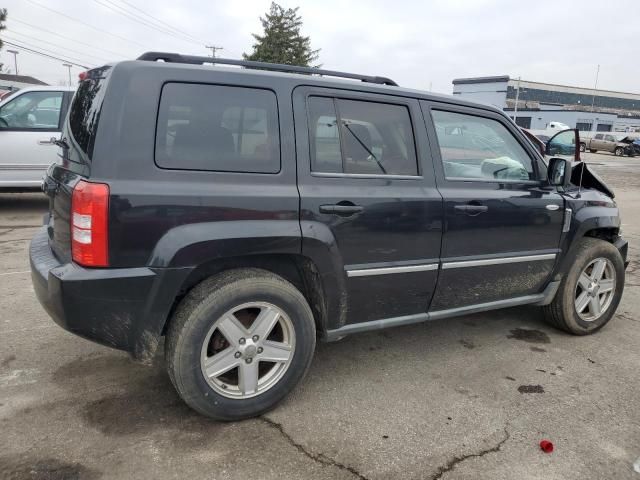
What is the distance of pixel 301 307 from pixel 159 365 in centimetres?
121

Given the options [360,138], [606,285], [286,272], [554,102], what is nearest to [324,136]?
[360,138]

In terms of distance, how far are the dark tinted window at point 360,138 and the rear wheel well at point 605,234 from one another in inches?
73.5

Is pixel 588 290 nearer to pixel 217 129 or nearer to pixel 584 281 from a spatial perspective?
pixel 584 281

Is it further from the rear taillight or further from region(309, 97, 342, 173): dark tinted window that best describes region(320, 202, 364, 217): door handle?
the rear taillight

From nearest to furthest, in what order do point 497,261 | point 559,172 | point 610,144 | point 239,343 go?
point 239,343 < point 497,261 < point 559,172 < point 610,144

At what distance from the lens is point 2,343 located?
353cm

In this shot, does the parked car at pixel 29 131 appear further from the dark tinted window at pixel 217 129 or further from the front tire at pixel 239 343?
the front tire at pixel 239 343

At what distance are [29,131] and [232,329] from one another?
6522mm

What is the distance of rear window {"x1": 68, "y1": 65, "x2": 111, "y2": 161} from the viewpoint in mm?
2438

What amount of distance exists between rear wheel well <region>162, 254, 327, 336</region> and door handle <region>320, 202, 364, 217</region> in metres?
0.29

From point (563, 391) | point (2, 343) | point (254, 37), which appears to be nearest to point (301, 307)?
point (563, 391)

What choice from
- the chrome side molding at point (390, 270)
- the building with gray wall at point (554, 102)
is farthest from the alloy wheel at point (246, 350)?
the building with gray wall at point (554, 102)

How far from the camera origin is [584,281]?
13.2 ft

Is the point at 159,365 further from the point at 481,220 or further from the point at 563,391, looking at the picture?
the point at 563,391
